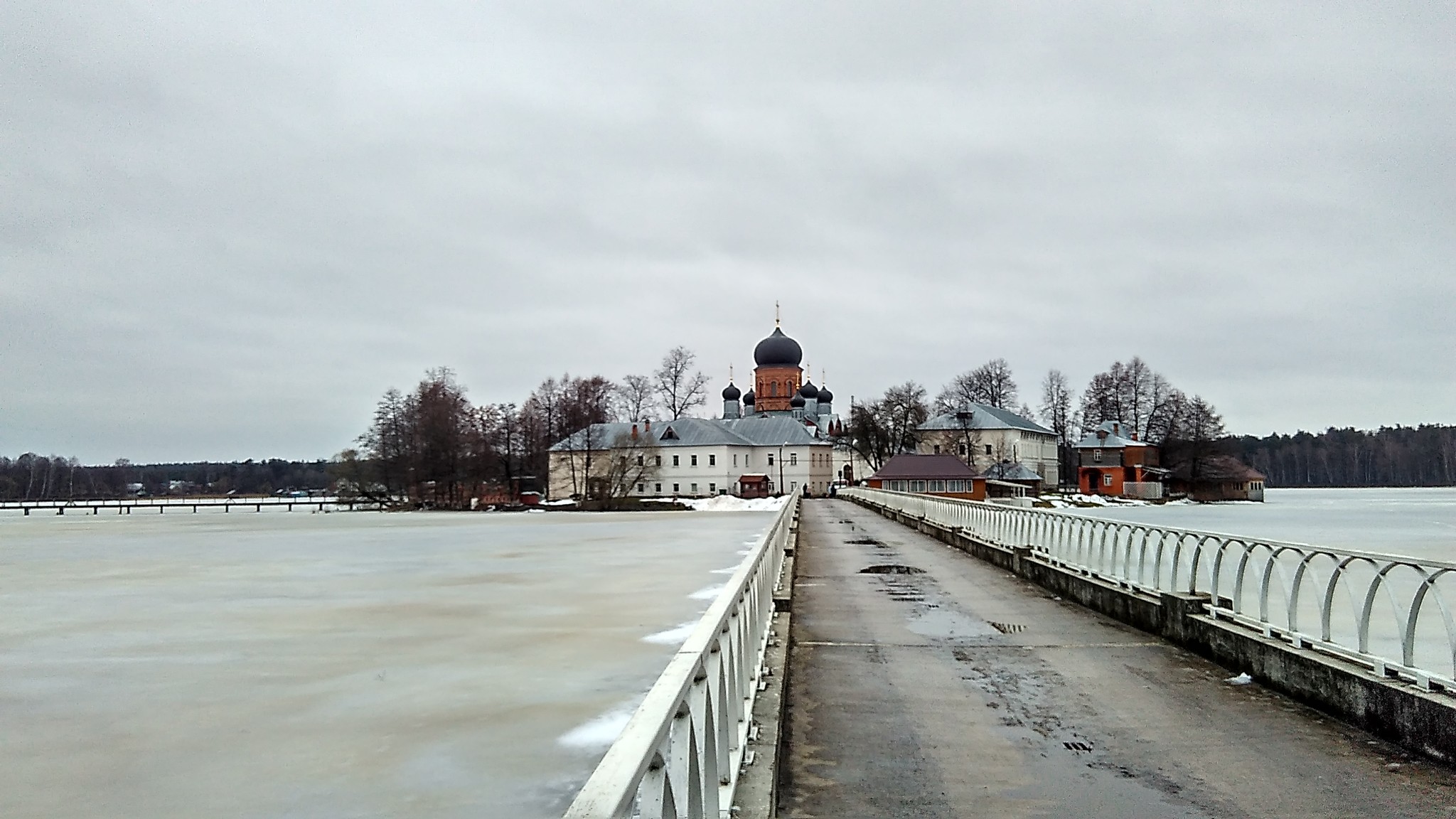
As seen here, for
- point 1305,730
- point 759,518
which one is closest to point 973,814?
point 1305,730

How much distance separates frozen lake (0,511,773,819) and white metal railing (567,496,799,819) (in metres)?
1.96

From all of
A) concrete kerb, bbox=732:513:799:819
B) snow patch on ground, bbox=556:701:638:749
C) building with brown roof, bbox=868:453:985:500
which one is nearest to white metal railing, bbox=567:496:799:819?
concrete kerb, bbox=732:513:799:819

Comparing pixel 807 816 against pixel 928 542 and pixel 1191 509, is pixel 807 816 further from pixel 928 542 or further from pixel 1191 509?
pixel 1191 509

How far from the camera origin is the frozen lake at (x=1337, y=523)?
95.0 feet

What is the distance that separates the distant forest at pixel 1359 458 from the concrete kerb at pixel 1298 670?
14585 centimetres

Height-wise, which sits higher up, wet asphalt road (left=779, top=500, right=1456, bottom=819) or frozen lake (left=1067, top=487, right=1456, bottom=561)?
wet asphalt road (left=779, top=500, right=1456, bottom=819)

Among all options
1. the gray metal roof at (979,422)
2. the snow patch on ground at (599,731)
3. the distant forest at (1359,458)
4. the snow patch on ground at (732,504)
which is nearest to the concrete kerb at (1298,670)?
the snow patch on ground at (599,731)

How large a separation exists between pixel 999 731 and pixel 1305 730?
1.89 metres

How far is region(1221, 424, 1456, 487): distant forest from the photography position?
147 m

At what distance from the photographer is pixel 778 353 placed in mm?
116812

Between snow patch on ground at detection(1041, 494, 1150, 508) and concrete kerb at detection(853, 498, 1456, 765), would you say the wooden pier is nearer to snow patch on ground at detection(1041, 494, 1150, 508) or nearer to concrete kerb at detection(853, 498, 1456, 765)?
snow patch on ground at detection(1041, 494, 1150, 508)

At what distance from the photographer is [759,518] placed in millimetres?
57781

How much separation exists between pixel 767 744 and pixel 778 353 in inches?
4376

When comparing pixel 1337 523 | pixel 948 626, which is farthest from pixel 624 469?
pixel 948 626
